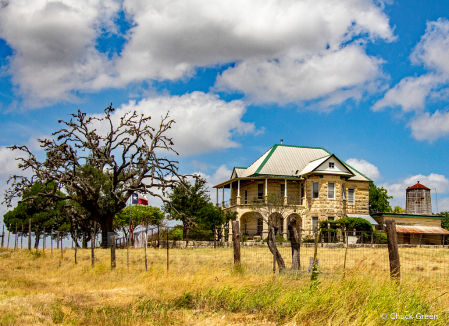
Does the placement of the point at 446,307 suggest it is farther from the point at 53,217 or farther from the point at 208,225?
the point at 53,217

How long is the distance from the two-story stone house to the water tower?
25.1ft

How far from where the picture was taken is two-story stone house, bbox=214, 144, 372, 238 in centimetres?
3916

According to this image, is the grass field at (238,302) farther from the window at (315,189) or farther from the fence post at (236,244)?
the window at (315,189)

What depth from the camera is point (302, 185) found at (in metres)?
41.6

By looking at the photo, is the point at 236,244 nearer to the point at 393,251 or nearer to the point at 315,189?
the point at 393,251

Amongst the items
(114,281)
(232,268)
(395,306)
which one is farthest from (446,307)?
(114,281)

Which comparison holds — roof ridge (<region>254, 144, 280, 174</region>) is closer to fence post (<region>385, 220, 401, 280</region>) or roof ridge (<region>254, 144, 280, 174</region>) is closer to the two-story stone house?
the two-story stone house

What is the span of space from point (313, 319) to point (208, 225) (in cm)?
2734

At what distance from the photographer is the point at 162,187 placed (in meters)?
31.6

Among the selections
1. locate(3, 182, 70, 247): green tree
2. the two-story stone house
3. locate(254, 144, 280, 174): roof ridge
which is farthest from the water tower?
locate(3, 182, 70, 247): green tree

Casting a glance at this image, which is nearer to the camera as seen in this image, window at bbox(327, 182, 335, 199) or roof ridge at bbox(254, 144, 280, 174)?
window at bbox(327, 182, 335, 199)

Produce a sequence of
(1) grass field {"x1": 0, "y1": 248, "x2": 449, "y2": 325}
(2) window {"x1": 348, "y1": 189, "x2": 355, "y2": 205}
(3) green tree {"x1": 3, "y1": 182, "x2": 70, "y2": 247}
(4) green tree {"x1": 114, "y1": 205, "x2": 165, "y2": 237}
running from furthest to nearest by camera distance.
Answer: (4) green tree {"x1": 114, "y1": 205, "x2": 165, "y2": 237} < (2) window {"x1": 348, "y1": 189, "x2": 355, "y2": 205} < (3) green tree {"x1": 3, "y1": 182, "x2": 70, "y2": 247} < (1) grass field {"x1": 0, "y1": 248, "x2": 449, "y2": 325}

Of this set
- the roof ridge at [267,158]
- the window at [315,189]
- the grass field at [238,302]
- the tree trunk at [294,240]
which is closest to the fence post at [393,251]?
the grass field at [238,302]

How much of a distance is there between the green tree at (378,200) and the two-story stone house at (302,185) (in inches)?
686
